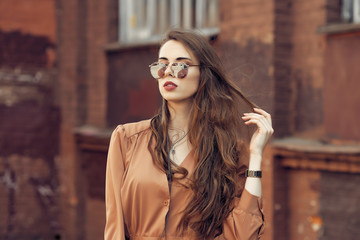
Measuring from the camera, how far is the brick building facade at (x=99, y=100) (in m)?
5.77

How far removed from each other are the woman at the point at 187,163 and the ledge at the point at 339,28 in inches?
109

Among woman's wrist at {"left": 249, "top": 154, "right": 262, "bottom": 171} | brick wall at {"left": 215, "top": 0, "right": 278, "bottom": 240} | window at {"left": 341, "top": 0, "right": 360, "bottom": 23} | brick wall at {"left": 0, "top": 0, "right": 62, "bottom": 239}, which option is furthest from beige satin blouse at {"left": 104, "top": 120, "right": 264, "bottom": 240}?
brick wall at {"left": 0, "top": 0, "right": 62, "bottom": 239}

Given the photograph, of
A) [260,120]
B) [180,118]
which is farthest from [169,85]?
[260,120]

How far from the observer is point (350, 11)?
5.68m

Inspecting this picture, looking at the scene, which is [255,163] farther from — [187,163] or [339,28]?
[339,28]

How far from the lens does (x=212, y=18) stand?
6910 millimetres

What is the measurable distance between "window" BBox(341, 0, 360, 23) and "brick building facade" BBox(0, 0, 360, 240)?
0.18 feet

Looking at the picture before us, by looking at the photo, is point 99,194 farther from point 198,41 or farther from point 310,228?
point 198,41

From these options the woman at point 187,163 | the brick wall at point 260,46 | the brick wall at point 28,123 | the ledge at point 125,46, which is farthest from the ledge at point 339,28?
the brick wall at point 28,123

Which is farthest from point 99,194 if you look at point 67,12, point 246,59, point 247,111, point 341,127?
point 247,111

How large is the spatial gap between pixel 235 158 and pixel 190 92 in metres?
0.40

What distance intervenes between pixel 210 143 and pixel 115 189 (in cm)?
52

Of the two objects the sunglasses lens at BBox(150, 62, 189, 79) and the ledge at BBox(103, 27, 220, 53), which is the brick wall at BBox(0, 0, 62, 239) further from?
the sunglasses lens at BBox(150, 62, 189, 79)

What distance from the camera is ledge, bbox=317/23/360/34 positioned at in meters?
5.33
